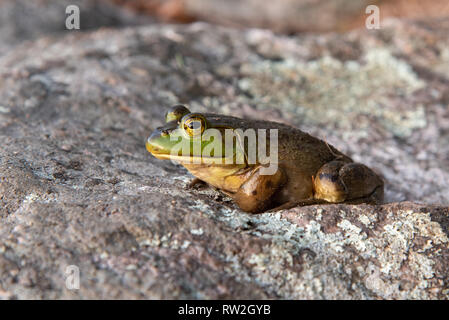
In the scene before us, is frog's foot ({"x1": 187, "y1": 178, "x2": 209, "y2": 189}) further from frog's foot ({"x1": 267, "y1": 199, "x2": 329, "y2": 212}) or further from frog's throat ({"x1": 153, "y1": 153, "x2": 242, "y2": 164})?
frog's foot ({"x1": 267, "y1": 199, "x2": 329, "y2": 212})

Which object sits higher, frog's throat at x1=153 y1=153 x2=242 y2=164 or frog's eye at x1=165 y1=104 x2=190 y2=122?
frog's eye at x1=165 y1=104 x2=190 y2=122

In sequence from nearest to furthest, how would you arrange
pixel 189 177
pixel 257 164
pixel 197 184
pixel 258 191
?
pixel 258 191, pixel 257 164, pixel 197 184, pixel 189 177

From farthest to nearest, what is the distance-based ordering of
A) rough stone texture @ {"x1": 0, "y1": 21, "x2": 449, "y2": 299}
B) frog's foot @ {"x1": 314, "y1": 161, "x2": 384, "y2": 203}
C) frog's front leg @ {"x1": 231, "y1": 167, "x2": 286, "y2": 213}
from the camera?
frog's foot @ {"x1": 314, "y1": 161, "x2": 384, "y2": 203} < frog's front leg @ {"x1": 231, "y1": 167, "x2": 286, "y2": 213} < rough stone texture @ {"x1": 0, "y1": 21, "x2": 449, "y2": 299}

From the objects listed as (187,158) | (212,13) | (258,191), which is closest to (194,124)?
(187,158)

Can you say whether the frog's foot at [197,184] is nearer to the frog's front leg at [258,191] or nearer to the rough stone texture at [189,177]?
the rough stone texture at [189,177]

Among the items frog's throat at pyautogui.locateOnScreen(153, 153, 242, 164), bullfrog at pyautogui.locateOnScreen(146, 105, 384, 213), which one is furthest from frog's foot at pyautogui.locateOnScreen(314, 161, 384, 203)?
frog's throat at pyautogui.locateOnScreen(153, 153, 242, 164)

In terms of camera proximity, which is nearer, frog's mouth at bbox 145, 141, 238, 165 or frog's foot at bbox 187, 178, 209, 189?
frog's mouth at bbox 145, 141, 238, 165

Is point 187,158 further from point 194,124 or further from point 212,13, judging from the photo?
point 212,13

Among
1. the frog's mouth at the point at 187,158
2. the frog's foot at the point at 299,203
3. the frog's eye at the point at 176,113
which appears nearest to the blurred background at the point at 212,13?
the frog's eye at the point at 176,113
